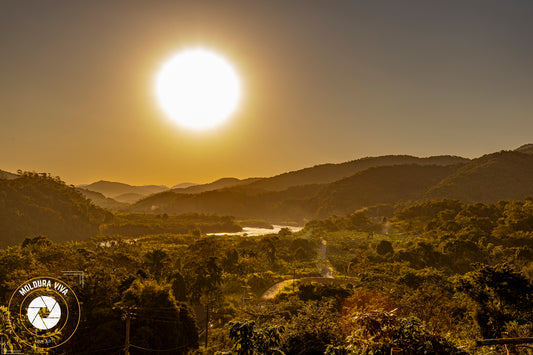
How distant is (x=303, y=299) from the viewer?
1207 inches

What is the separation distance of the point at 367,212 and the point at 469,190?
150ft

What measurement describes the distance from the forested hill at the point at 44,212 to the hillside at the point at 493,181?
513ft

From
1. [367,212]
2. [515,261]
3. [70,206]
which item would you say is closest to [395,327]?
[515,261]

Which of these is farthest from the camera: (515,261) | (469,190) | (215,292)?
(469,190)

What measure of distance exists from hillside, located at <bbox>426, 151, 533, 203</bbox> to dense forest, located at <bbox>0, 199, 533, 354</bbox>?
8741 cm

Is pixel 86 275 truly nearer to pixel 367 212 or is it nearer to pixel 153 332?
pixel 153 332

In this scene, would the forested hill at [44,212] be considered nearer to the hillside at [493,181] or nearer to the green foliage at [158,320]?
the green foliage at [158,320]

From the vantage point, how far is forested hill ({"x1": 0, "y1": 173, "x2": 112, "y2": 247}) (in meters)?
97.3

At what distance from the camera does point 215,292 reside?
1426 inches

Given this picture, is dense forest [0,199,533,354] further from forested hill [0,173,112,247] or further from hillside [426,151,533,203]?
hillside [426,151,533,203]

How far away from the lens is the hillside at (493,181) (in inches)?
5354

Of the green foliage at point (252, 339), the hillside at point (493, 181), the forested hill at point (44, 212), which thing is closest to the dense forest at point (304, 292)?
the green foliage at point (252, 339)

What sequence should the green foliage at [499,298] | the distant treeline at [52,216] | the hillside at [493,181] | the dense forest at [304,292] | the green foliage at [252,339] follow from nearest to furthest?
the green foliage at [252,339] < the dense forest at [304,292] < the green foliage at [499,298] < the distant treeline at [52,216] < the hillside at [493,181]

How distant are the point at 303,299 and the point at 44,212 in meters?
113
